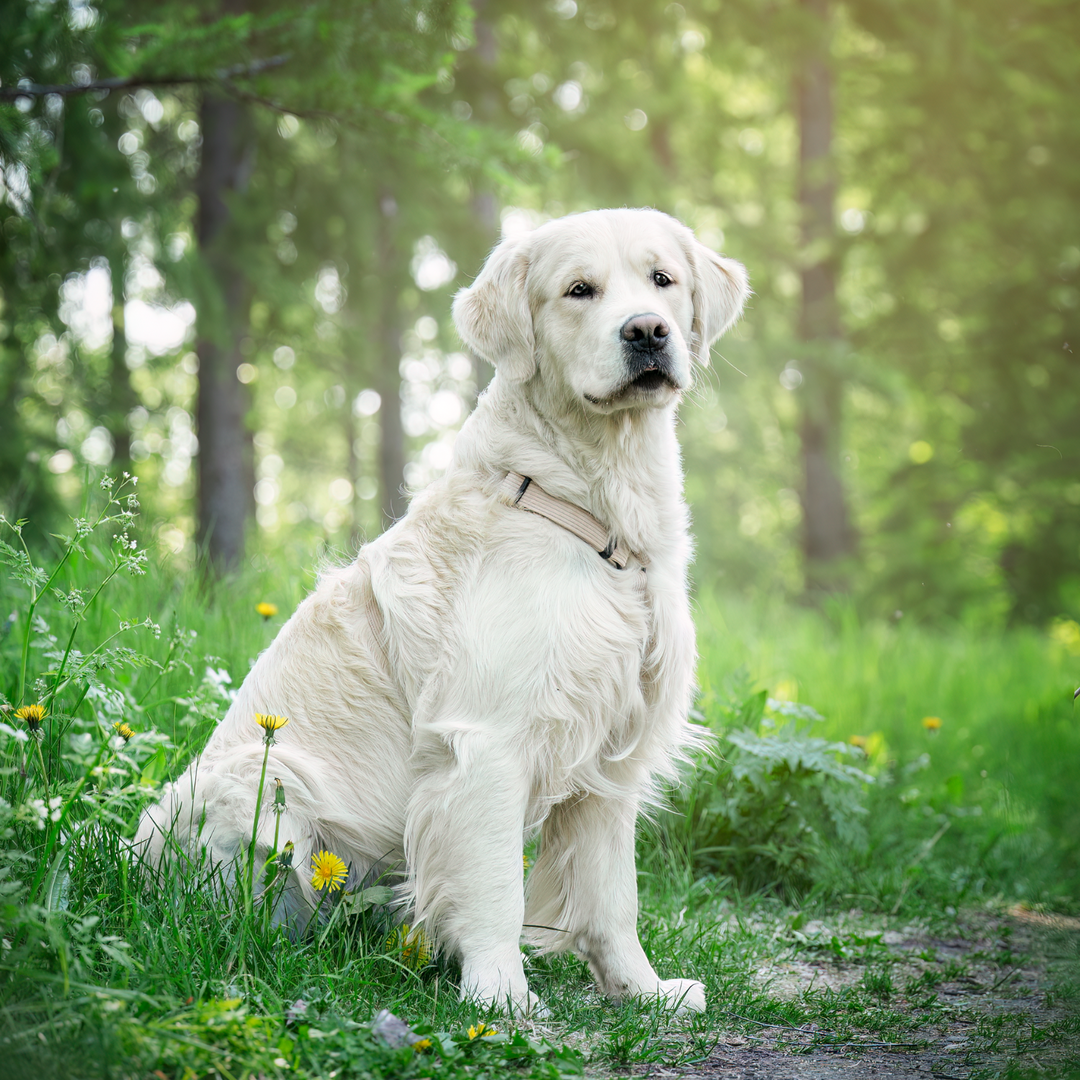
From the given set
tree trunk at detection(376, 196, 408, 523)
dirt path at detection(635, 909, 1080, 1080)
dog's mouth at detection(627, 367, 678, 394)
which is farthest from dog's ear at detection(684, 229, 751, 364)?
tree trunk at detection(376, 196, 408, 523)

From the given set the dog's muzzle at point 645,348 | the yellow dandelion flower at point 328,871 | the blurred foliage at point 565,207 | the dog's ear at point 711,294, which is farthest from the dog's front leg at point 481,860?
the blurred foliage at point 565,207

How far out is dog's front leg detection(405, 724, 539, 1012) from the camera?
245 centimetres

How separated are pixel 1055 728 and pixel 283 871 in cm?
492

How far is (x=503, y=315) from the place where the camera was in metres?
2.91

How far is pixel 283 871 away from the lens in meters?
2.47

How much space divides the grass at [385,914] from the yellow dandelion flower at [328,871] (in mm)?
126

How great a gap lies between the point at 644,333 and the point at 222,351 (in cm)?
620

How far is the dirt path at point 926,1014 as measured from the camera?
2307 mm

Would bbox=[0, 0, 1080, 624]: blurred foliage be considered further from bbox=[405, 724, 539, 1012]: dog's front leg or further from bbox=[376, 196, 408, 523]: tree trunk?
bbox=[405, 724, 539, 1012]: dog's front leg

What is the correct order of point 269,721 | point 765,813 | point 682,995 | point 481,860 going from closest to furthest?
1. point 269,721
2. point 481,860
3. point 682,995
4. point 765,813

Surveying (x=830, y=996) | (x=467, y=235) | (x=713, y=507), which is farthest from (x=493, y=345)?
(x=713, y=507)

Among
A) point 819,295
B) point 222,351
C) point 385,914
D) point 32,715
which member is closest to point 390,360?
point 222,351

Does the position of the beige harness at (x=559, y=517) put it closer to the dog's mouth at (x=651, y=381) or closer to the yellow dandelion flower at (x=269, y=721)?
the dog's mouth at (x=651, y=381)

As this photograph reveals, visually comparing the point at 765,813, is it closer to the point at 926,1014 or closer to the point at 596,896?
the point at 926,1014
